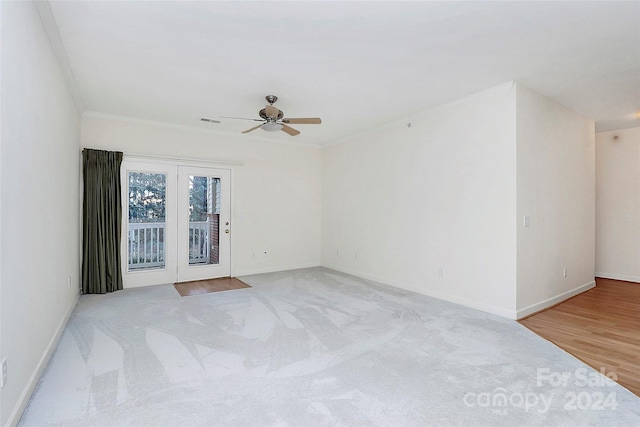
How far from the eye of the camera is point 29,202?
2.16m

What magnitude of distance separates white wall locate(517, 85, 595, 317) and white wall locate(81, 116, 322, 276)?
4064 mm

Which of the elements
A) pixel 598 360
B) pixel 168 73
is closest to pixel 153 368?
pixel 168 73

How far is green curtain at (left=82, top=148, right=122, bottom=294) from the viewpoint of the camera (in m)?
4.63

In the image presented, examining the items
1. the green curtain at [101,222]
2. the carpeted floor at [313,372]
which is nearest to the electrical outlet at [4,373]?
the carpeted floor at [313,372]

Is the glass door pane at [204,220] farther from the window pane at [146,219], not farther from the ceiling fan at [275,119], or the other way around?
the ceiling fan at [275,119]

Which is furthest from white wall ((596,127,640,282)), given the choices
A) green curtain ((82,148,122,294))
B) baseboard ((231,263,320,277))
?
green curtain ((82,148,122,294))

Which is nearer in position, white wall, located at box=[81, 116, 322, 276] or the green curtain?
the green curtain

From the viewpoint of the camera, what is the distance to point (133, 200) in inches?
202

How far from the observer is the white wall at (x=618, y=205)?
5.59 meters

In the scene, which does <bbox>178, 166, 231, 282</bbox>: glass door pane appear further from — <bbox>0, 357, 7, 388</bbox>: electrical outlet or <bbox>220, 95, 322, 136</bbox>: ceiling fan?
<bbox>0, 357, 7, 388</bbox>: electrical outlet

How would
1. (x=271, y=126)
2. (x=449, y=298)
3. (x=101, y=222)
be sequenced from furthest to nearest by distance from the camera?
(x=101, y=222) → (x=449, y=298) → (x=271, y=126)

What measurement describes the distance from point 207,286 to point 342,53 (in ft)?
13.1

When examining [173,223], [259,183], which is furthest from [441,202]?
[173,223]

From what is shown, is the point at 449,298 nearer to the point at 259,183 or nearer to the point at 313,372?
the point at 313,372
